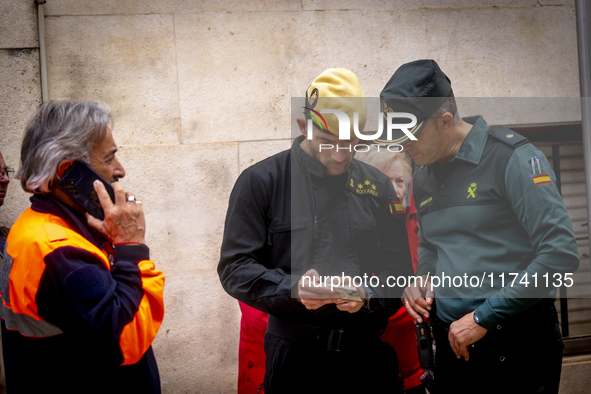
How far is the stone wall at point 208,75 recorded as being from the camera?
3453 millimetres

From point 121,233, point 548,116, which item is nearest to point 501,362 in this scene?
point 121,233

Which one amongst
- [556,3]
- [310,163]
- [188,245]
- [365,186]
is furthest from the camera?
[556,3]

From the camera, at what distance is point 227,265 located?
2.08m


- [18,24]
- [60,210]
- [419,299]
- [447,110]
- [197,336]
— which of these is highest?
[18,24]

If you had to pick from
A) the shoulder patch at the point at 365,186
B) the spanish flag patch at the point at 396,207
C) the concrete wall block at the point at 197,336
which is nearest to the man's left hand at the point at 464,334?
the spanish flag patch at the point at 396,207

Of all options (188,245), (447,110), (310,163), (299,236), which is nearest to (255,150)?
(188,245)

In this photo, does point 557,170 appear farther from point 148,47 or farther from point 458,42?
Answer: point 148,47

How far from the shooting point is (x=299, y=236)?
2096 millimetres

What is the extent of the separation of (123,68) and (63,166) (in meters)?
2.13

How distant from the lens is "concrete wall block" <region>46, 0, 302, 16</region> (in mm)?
3451

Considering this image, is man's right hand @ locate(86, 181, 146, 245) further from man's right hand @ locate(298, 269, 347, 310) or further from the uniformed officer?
the uniformed officer

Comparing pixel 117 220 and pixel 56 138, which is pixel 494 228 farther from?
pixel 56 138

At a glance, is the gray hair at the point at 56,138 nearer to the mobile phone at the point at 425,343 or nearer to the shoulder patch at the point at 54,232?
the shoulder patch at the point at 54,232

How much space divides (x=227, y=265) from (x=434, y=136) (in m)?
1.11
